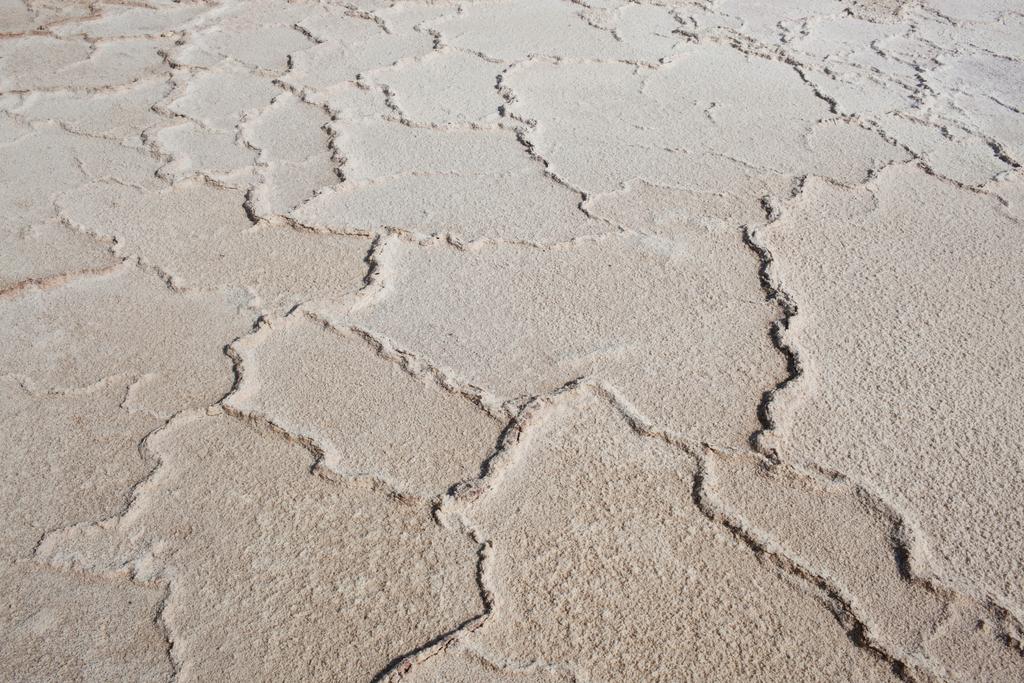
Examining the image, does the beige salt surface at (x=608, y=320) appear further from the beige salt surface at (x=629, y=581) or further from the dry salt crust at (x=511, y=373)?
the beige salt surface at (x=629, y=581)

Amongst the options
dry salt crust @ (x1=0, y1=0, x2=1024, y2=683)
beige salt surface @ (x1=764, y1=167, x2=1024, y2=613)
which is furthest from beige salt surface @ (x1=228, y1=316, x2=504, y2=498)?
beige salt surface @ (x1=764, y1=167, x2=1024, y2=613)

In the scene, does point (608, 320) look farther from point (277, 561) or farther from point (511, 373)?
point (277, 561)

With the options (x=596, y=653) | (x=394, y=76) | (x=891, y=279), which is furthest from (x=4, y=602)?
(x=394, y=76)

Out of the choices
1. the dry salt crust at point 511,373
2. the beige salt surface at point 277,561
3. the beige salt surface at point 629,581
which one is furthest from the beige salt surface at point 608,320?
the beige salt surface at point 277,561

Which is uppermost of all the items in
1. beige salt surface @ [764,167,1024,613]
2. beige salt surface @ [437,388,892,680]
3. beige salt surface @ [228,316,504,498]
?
beige salt surface @ [764,167,1024,613]

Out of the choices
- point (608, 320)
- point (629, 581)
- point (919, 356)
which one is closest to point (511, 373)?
point (608, 320)

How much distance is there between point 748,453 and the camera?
52.5 inches

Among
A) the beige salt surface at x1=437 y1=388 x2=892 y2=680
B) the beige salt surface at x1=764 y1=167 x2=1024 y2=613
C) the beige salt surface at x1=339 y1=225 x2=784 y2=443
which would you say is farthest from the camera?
the beige salt surface at x1=339 y1=225 x2=784 y2=443

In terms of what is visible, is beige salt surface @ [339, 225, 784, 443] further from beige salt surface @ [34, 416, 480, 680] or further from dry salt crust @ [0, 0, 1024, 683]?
beige salt surface @ [34, 416, 480, 680]

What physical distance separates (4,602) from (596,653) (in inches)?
27.9

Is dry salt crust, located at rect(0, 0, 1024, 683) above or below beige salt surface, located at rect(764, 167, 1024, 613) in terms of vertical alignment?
below

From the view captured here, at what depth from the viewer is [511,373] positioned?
1.50 m

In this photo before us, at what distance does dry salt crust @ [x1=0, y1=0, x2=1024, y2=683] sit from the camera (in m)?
1.10

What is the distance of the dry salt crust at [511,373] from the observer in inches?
43.4
